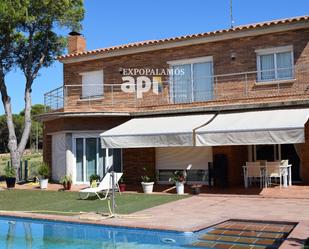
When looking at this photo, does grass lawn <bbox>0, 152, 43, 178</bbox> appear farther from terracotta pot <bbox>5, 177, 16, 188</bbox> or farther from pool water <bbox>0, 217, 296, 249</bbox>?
pool water <bbox>0, 217, 296, 249</bbox>

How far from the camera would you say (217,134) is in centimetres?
2364

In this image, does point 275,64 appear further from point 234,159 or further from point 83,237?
point 83,237

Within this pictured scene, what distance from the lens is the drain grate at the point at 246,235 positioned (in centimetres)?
1398

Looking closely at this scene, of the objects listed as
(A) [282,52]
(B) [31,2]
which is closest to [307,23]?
(A) [282,52]

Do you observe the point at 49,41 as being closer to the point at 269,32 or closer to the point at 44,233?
the point at 269,32

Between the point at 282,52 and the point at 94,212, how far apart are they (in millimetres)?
16324

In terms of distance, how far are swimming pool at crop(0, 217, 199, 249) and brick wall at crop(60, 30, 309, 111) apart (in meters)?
14.6

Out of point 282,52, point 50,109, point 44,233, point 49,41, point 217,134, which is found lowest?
point 44,233

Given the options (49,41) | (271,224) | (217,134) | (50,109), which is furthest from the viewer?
(49,41)

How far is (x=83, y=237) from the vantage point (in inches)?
647

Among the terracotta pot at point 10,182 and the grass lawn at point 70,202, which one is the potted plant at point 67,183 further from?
the terracotta pot at point 10,182

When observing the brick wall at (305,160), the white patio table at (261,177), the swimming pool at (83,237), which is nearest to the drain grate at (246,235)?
the swimming pool at (83,237)

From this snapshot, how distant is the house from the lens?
1032 inches

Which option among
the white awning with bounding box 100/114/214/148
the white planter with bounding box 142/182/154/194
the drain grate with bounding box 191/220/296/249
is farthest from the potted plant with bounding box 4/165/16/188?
the drain grate with bounding box 191/220/296/249
